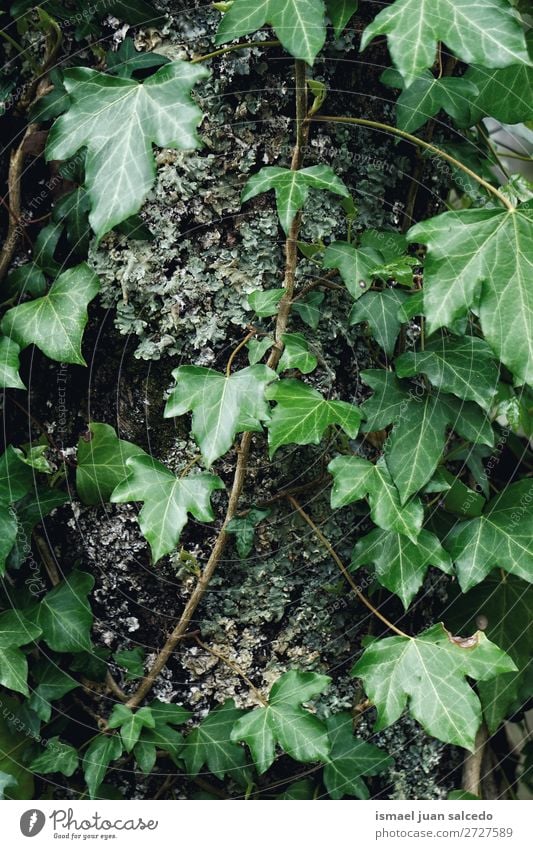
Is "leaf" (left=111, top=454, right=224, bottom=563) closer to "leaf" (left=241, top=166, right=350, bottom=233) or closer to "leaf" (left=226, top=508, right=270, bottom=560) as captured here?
"leaf" (left=226, top=508, right=270, bottom=560)

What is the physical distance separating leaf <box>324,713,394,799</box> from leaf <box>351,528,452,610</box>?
0.68 feet

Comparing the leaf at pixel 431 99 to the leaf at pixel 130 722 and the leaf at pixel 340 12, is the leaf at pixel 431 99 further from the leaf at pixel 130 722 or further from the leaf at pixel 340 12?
the leaf at pixel 130 722

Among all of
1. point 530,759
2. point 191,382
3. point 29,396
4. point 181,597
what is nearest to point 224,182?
point 191,382

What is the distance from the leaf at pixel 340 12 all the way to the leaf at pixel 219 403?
0.35m

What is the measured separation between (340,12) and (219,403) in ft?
1.36

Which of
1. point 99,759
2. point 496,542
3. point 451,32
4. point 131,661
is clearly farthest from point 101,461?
point 451,32

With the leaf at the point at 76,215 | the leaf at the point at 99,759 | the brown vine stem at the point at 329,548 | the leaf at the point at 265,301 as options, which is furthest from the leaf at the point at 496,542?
the leaf at the point at 76,215

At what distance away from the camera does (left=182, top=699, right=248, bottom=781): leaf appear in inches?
34.9

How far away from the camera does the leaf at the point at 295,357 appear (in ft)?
2.57

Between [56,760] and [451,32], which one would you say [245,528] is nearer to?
[56,760]

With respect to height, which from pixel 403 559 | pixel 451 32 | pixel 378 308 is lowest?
pixel 403 559

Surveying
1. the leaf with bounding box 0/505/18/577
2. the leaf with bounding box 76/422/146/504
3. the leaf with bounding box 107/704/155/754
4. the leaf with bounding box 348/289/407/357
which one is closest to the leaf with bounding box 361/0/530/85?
the leaf with bounding box 348/289/407/357

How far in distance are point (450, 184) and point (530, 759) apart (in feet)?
2.66

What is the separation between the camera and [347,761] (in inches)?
36.2
